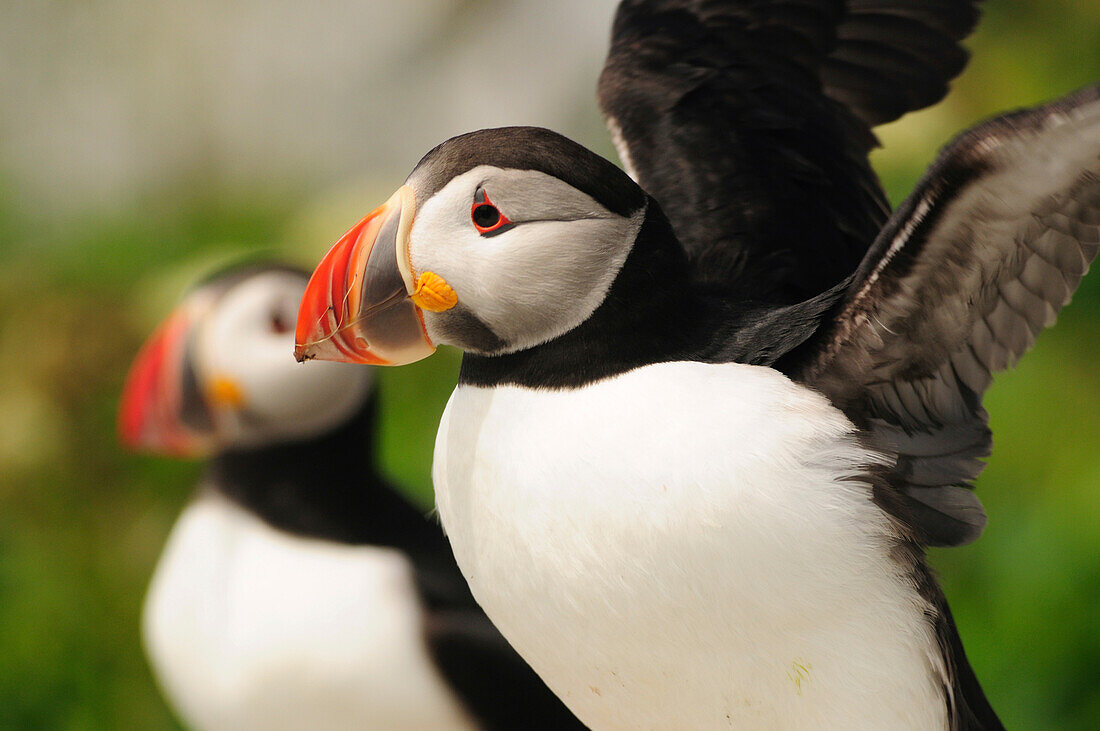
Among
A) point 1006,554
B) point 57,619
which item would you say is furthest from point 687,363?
point 57,619

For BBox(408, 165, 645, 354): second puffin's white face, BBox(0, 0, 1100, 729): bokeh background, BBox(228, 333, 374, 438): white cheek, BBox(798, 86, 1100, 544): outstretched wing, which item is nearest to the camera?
BBox(798, 86, 1100, 544): outstretched wing

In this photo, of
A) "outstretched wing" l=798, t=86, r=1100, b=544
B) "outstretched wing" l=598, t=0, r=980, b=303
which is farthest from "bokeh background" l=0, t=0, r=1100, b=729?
"outstretched wing" l=798, t=86, r=1100, b=544

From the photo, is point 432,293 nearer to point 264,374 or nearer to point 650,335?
point 650,335

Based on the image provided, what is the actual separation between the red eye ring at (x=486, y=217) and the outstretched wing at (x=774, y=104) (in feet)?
1.15

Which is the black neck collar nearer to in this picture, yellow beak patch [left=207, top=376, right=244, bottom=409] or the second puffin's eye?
the second puffin's eye

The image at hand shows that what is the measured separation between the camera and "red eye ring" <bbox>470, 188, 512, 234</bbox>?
2.79 feet

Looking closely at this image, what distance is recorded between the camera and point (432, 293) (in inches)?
33.7

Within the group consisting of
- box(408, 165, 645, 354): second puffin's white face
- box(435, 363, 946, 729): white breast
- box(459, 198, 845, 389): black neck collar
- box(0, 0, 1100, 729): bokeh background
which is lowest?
box(0, 0, 1100, 729): bokeh background

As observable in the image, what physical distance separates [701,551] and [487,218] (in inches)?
11.1

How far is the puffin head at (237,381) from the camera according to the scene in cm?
177

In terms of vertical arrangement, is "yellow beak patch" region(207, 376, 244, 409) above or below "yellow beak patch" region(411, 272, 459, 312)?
below

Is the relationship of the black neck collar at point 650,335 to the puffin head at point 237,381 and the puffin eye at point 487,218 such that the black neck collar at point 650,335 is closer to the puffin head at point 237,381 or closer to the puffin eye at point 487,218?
the puffin eye at point 487,218

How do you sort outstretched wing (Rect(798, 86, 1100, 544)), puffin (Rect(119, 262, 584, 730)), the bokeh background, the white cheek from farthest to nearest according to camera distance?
the bokeh background → the white cheek → puffin (Rect(119, 262, 584, 730)) → outstretched wing (Rect(798, 86, 1100, 544))

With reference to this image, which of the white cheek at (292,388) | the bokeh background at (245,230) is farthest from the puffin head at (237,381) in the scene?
the bokeh background at (245,230)
